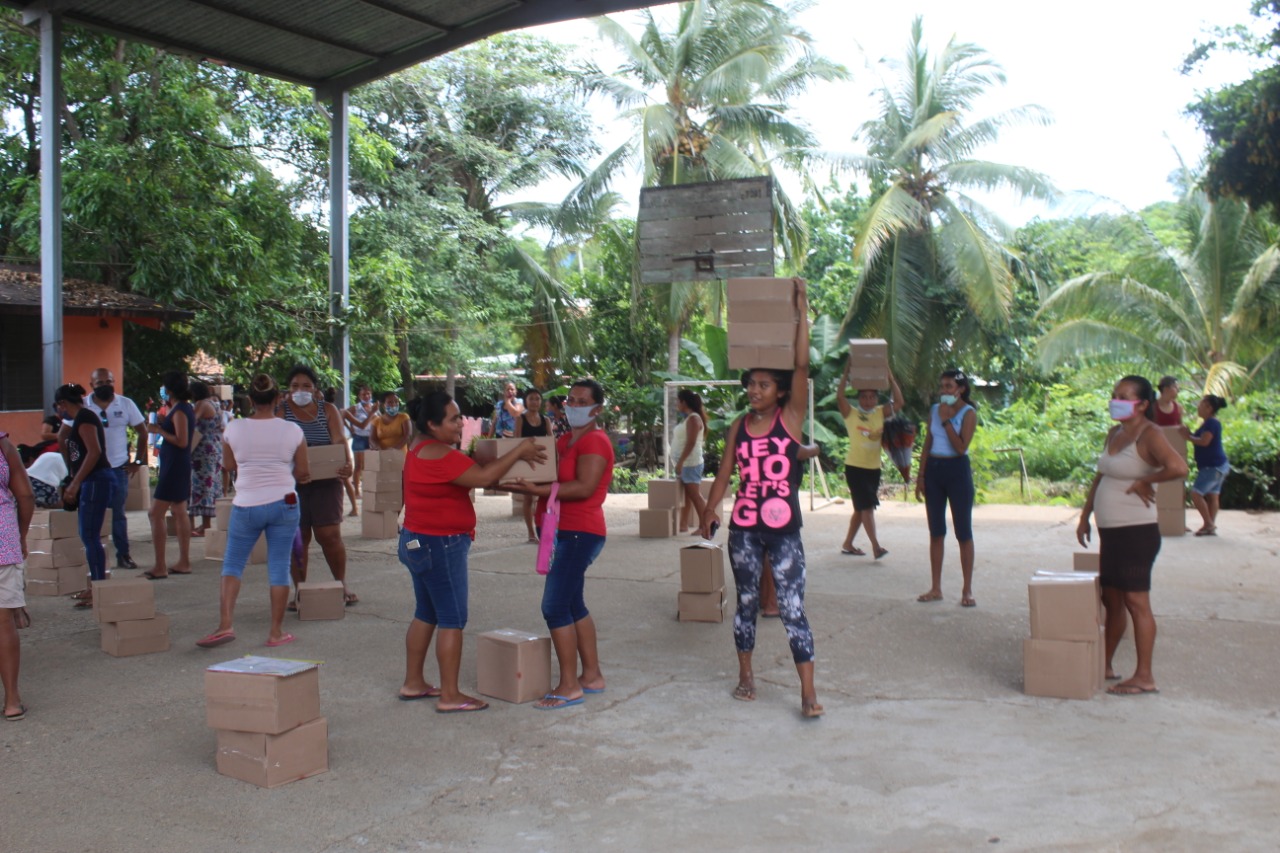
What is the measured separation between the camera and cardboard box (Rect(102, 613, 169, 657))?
685 centimetres

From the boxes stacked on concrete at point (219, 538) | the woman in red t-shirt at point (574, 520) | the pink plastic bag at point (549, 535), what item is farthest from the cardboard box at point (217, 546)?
the pink plastic bag at point (549, 535)

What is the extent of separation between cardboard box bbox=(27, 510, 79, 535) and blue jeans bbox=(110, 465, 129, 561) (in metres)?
0.31

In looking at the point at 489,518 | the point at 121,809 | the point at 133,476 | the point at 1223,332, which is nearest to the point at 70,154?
the point at 133,476

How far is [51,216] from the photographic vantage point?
37.5 ft

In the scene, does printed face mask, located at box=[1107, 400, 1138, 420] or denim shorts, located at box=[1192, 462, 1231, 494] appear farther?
denim shorts, located at box=[1192, 462, 1231, 494]

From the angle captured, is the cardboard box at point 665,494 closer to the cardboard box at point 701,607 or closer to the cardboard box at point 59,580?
the cardboard box at point 701,607

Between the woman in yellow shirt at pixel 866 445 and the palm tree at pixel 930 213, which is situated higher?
the palm tree at pixel 930 213

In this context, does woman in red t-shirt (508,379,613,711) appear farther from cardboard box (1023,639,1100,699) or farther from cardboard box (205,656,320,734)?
cardboard box (1023,639,1100,699)

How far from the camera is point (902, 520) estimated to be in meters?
13.4

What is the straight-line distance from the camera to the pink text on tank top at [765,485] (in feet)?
18.0

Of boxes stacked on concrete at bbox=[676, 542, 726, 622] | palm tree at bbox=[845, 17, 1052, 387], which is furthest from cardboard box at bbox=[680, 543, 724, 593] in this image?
palm tree at bbox=[845, 17, 1052, 387]

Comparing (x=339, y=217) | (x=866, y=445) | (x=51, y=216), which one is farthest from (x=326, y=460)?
(x=339, y=217)

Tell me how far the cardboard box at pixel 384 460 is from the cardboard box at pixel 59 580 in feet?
11.0

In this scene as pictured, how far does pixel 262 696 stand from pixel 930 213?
21.2 metres
